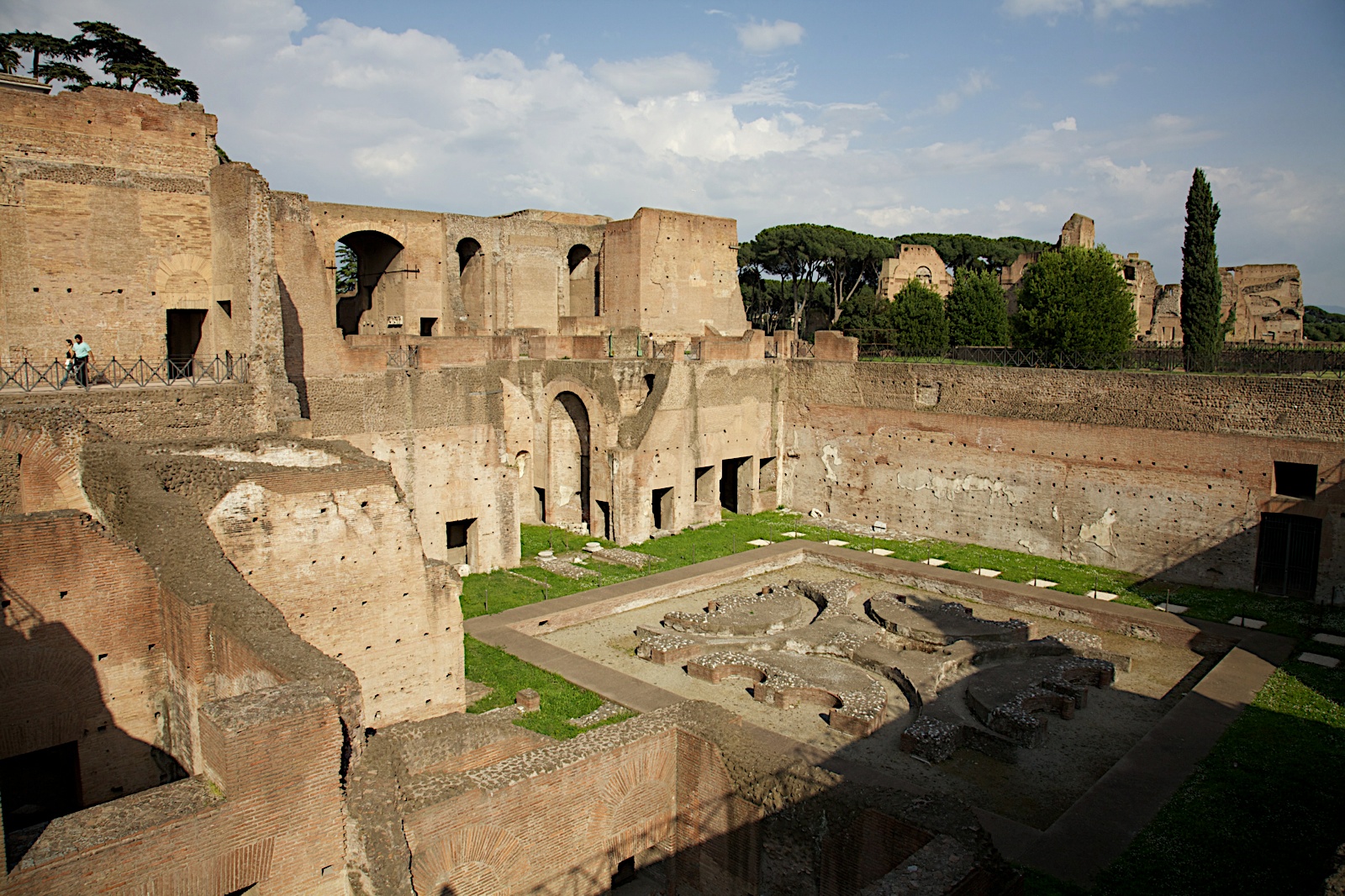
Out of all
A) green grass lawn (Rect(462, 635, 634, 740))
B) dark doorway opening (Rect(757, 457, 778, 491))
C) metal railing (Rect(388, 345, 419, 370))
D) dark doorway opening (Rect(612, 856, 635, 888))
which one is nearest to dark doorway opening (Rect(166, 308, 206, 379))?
metal railing (Rect(388, 345, 419, 370))

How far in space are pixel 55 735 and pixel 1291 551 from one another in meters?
18.0

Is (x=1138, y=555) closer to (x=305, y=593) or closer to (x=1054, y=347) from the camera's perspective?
(x=1054, y=347)

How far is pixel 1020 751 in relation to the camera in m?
10.7

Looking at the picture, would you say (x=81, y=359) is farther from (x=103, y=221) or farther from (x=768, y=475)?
(x=768, y=475)

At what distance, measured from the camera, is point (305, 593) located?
9.93 m

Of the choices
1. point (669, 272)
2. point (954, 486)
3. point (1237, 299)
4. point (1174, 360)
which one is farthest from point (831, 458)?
point (1237, 299)

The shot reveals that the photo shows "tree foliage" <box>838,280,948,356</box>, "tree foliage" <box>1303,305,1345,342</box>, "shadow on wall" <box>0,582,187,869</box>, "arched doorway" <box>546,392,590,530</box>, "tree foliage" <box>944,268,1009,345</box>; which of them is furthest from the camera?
"tree foliage" <box>1303,305,1345,342</box>

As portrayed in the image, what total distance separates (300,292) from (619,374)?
686 cm

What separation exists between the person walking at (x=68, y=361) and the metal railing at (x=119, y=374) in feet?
0.03

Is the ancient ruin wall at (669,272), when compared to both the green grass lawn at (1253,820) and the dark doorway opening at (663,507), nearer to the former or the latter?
the dark doorway opening at (663,507)

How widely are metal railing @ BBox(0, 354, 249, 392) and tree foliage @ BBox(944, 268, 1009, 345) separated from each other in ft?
82.4

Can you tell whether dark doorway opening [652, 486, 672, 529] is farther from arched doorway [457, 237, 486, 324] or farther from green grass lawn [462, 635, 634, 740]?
arched doorway [457, 237, 486, 324]

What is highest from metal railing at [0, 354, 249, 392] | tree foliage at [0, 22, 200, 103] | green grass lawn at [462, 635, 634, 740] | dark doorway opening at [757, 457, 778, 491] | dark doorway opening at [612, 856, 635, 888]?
tree foliage at [0, 22, 200, 103]

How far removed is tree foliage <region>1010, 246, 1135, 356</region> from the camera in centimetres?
2536
